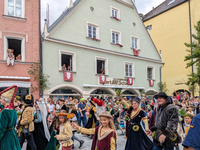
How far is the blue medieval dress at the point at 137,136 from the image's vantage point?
5.68 meters

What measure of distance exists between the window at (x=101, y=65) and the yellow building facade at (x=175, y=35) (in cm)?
1253

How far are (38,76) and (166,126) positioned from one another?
11.7m

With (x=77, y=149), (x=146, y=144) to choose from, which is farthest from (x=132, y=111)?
(x=77, y=149)

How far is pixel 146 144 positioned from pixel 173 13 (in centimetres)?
2631

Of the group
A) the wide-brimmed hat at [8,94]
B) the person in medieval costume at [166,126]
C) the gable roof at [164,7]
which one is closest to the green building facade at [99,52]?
the gable roof at [164,7]

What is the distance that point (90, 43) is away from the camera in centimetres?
1856

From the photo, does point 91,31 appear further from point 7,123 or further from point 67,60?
point 7,123

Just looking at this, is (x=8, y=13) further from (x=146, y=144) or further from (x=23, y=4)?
(x=146, y=144)

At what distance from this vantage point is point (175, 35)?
92.9ft

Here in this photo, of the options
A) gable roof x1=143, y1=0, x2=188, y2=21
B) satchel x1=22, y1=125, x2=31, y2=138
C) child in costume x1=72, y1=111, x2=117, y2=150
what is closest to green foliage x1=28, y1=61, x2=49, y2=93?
satchel x1=22, y1=125, x2=31, y2=138

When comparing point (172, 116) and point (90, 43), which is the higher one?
point (90, 43)

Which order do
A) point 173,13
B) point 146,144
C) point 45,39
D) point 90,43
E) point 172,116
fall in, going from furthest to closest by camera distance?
point 173,13 < point 90,43 < point 45,39 < point 146,144 < point 172,116

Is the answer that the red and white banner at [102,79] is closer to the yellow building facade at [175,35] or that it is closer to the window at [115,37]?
the window at [115,37]

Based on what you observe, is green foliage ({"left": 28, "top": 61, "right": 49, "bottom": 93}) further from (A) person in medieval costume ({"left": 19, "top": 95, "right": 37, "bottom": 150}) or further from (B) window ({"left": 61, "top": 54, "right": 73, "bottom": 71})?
(A) person in medieval costume ({"left": 19, "top": 95, "right": 37, "bottom": 150})
